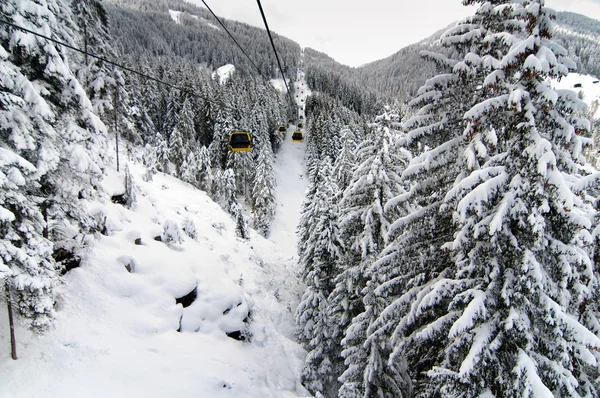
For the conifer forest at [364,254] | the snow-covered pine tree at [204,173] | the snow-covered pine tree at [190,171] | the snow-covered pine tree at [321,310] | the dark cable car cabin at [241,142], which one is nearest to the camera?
the conifer forest at [364,254]

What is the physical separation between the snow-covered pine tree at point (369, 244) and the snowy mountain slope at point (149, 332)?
157 inches

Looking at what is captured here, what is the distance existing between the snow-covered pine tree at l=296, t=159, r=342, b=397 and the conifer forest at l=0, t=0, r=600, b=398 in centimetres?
12

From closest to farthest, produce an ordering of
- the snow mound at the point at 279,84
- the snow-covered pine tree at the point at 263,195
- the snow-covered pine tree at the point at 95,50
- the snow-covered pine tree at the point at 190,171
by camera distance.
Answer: the snow-covered pine tree at the point at 95,50
the snow-covered pine tree at the point at 190,171
the snow-covered pine tree at the point at 263,195
the snow mound at the point at 279,84

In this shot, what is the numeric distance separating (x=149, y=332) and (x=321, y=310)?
9212mm

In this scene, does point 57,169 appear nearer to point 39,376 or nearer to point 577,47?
point 39,376

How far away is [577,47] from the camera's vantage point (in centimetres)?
Answer: 19575

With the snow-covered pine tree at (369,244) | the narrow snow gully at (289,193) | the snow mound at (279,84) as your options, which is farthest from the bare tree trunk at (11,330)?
the snow mound at (279,84)

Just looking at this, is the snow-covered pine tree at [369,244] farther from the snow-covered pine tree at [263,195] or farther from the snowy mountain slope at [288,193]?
the snow-covered pine tree at [263,195]

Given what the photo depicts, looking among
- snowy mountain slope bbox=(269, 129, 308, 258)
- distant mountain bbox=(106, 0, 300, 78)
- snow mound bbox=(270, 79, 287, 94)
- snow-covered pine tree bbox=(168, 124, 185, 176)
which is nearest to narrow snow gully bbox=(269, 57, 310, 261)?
snowy mountain slope bbox=(269, 129, 308, 258)

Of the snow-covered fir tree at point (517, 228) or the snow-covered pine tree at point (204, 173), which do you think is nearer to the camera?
the snow-covered fir tree at point (517, 228)

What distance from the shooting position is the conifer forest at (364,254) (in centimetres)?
589

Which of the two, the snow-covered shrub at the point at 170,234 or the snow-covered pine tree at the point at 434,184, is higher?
the snow-covered pine tree at the point at 434,184

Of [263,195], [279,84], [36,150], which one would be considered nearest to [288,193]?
[263,195]

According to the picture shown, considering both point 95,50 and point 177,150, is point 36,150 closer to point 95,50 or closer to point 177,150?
point 95,50
